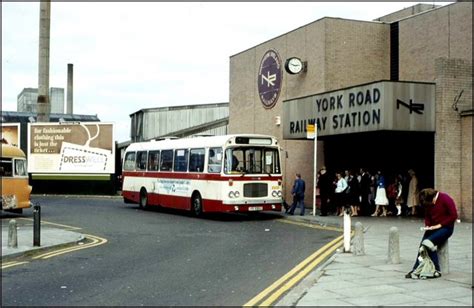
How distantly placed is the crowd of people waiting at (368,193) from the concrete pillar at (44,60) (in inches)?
1060

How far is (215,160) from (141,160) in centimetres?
679

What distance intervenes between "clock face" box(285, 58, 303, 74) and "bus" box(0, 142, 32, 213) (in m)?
12.0

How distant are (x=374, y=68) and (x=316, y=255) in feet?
53.5

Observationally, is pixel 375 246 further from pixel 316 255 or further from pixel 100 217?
pixel 100 217

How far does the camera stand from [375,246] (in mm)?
14547

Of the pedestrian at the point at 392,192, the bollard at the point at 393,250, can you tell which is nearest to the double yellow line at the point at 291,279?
the bollard at the point at 393,250

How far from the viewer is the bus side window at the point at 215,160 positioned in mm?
21812

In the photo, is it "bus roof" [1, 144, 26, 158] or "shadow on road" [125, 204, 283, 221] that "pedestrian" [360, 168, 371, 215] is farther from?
"bus roof" [1, 144, 26, 158]

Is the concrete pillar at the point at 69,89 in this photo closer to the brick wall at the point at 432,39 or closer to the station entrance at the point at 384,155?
the station entrance at the point at 384,155

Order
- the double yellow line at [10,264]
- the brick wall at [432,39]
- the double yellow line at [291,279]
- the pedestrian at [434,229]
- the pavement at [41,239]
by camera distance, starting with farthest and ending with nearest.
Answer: the brick wall at [432,39] < the pavement at [41,239] < the double yellow line at [10,264] < the pedestrian at [434,229] < the double yellow line at [291,279]

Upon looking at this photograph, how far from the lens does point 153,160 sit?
2667 cm

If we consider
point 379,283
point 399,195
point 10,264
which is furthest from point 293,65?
point 379,283

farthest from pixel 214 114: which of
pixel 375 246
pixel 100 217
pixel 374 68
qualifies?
pixel 375 246

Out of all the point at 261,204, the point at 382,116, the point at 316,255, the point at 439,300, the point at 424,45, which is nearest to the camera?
the point at 439,300
